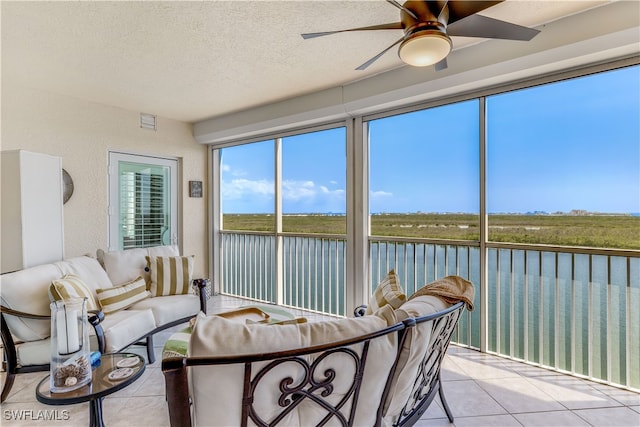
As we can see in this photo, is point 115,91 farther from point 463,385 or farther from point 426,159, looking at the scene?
point 463,385

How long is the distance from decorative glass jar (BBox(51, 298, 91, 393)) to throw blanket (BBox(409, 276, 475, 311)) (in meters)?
1.73

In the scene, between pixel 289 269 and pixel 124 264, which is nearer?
pixel 124 264

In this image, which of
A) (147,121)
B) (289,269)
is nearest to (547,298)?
(289,269)

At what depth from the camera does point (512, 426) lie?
196cm

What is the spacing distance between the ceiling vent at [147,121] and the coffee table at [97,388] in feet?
11.1

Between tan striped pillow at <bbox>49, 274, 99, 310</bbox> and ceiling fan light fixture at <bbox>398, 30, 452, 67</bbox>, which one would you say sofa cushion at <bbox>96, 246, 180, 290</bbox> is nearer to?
tan striped pillow at <bbox>49, 274, 99, 310</bbox>

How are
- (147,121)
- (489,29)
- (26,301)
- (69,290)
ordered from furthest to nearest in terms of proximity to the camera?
(147,121) < (69,290) < (26,301) < (489,29)

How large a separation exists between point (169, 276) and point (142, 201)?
168 centimetres

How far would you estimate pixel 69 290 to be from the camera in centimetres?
245

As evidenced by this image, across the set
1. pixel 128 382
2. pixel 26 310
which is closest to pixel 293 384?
pixel 128 382

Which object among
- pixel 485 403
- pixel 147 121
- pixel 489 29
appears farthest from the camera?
pixel 147 121

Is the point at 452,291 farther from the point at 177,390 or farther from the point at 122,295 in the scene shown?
the point at 122,295

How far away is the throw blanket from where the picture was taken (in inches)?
56.7

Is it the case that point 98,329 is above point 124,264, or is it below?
below
